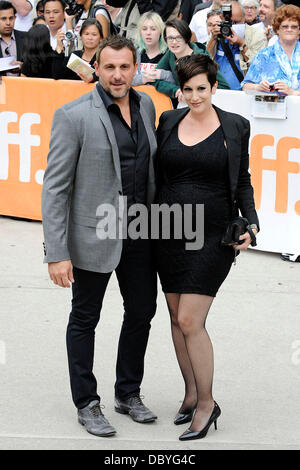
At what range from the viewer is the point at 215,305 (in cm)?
638

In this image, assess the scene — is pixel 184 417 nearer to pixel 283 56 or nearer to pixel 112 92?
pixel 112 92

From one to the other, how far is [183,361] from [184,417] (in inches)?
11.4

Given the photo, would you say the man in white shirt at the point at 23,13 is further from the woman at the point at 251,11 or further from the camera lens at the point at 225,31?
the camera lens at the point at 225,31

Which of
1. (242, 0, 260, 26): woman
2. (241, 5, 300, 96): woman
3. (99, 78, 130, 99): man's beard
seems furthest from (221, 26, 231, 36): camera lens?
(99, 78, 130, 99): man's beard

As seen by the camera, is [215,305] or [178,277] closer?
[178,277]

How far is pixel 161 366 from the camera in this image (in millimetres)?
5234

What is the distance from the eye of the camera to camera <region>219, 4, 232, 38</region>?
838 centimetres

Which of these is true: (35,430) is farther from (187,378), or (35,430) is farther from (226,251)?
(226,251)

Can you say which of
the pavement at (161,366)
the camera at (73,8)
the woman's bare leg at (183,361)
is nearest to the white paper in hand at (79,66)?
the pavement at (161,366)

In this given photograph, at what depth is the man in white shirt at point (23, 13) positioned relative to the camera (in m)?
11.8

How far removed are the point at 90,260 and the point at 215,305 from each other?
2.28 meters

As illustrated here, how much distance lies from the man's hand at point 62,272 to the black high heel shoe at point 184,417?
938mm

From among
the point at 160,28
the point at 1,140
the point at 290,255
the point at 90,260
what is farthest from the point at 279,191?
the point at 90,260

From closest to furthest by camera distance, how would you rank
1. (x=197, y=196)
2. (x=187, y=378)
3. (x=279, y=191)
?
1. (x=197, y=196)
2. (x=187, y=378)
3. (x=279, y=191)
